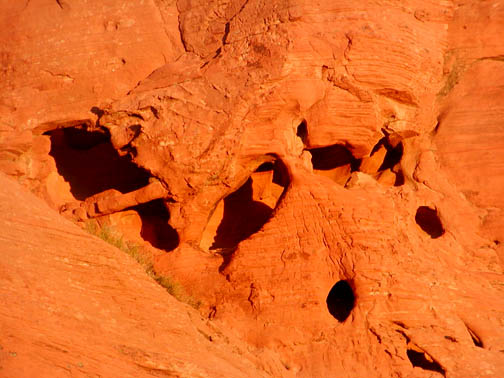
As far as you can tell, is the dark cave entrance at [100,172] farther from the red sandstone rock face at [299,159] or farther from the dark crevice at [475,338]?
the dark crevice at [475,338]

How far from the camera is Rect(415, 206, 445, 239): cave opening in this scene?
11.9 metres

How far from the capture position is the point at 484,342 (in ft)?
34.2

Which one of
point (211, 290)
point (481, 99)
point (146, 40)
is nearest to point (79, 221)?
point (211, 290)

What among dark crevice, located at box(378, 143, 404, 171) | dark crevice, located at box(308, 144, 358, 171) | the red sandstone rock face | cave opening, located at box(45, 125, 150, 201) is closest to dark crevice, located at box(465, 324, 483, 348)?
the red sandstone rock face

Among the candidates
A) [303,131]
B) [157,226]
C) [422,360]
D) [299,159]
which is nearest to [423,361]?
[422,360]

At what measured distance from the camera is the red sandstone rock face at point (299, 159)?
34.6 feet

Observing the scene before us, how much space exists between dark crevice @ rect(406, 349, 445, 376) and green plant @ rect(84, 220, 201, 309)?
2.84m

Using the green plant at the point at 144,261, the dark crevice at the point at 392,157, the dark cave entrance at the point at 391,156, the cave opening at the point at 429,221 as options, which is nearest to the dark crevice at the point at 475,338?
the cave opening at the point at 429,221

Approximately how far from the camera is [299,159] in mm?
11250

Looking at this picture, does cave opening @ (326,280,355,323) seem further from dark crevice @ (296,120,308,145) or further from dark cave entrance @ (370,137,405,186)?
dark crevice @ (296,120,308,145)

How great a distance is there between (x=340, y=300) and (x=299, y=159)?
2.03 meters

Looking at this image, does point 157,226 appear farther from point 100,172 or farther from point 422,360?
point 422,360

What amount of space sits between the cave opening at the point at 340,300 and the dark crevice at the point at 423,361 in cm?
97

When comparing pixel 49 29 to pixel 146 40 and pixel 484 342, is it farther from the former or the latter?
pixel 484 342
